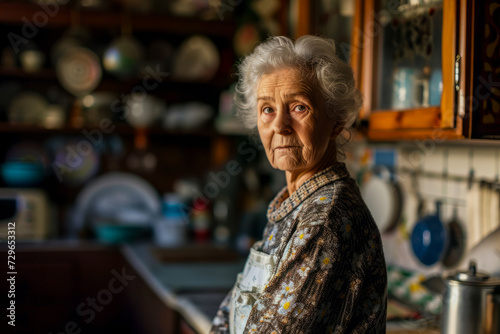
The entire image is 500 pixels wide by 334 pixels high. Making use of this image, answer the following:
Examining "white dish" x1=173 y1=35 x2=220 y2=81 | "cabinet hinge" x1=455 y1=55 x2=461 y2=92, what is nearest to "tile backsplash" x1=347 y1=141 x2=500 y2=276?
"cabinet hinge" x1=455 y1=55 x2=461 y2=92

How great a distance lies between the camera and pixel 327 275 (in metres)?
0.99

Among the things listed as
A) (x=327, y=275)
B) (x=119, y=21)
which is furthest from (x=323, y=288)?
(x=119, y=21)

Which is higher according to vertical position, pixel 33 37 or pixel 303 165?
pixel 33 37

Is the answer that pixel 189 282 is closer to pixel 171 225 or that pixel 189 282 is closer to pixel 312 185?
pixel 171 225

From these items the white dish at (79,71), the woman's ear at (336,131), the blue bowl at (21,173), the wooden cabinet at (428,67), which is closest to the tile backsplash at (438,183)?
the wooden cabinet at (428,67)

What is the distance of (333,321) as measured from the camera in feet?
3.29

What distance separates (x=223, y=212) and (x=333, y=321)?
258cm

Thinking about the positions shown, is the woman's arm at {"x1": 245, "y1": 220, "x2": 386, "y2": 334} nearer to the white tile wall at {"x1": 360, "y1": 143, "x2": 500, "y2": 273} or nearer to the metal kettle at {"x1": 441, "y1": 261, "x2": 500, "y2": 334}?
the metal kettle at {"x1": 441, "y1": 261, "x2": 500, "y2": 334}

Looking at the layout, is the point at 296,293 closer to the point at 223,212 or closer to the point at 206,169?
the point at 223,212

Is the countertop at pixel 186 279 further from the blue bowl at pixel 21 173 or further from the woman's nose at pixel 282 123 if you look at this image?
the woman's nose at pixel 282 123

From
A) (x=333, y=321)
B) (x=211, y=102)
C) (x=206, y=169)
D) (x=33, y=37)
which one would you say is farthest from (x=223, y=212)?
(x=333, y=321)

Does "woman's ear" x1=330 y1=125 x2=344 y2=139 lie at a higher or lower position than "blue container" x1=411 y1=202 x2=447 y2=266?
higher

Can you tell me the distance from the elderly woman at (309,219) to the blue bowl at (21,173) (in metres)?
2.44

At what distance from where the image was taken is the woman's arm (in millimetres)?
984
